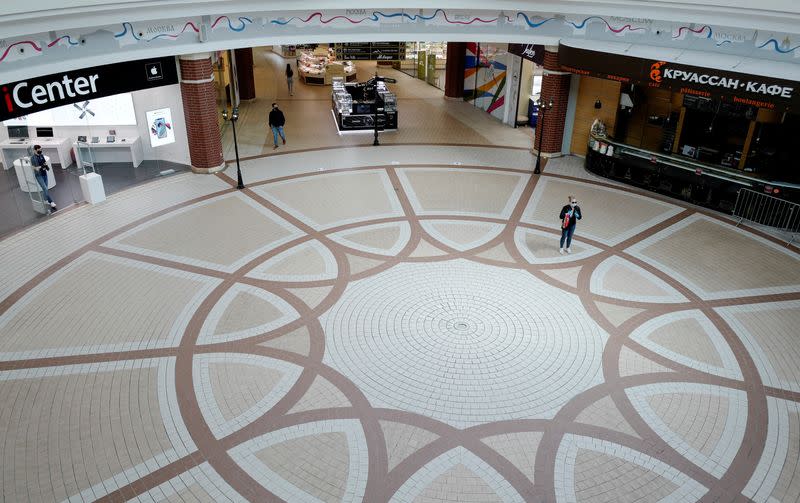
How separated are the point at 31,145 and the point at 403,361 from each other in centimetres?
1494

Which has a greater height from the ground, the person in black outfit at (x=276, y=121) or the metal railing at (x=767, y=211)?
the person in black outfit at (x=276, y=121)

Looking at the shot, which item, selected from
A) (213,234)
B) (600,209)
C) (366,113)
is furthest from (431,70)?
(213,234)

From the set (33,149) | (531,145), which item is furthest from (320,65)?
(33,149)

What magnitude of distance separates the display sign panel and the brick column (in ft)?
32.0

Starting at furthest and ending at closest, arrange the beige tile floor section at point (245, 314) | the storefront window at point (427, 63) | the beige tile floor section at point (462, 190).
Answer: the storefront window at point (427, 63) → the beige tile floor section at point (462, 190) → the beige tile floor section at point (245, 314)

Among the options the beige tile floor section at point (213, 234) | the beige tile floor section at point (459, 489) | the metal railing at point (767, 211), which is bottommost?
the beige tile floor section at point (459, 489)

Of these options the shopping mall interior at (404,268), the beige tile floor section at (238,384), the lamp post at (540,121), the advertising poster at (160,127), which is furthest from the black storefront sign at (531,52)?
the beige tile floor section at (238,384)

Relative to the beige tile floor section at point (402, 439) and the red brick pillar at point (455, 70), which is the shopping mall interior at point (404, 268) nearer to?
the beige tile floor section at point (402, 439)

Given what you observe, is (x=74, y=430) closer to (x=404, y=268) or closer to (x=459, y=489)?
(x=459, y=489)

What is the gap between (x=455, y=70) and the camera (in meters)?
30.1

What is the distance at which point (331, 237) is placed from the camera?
16016 millimetres

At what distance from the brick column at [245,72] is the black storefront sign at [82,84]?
1046cm

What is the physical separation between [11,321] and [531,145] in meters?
18.3

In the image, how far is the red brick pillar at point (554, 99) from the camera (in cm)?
2106
